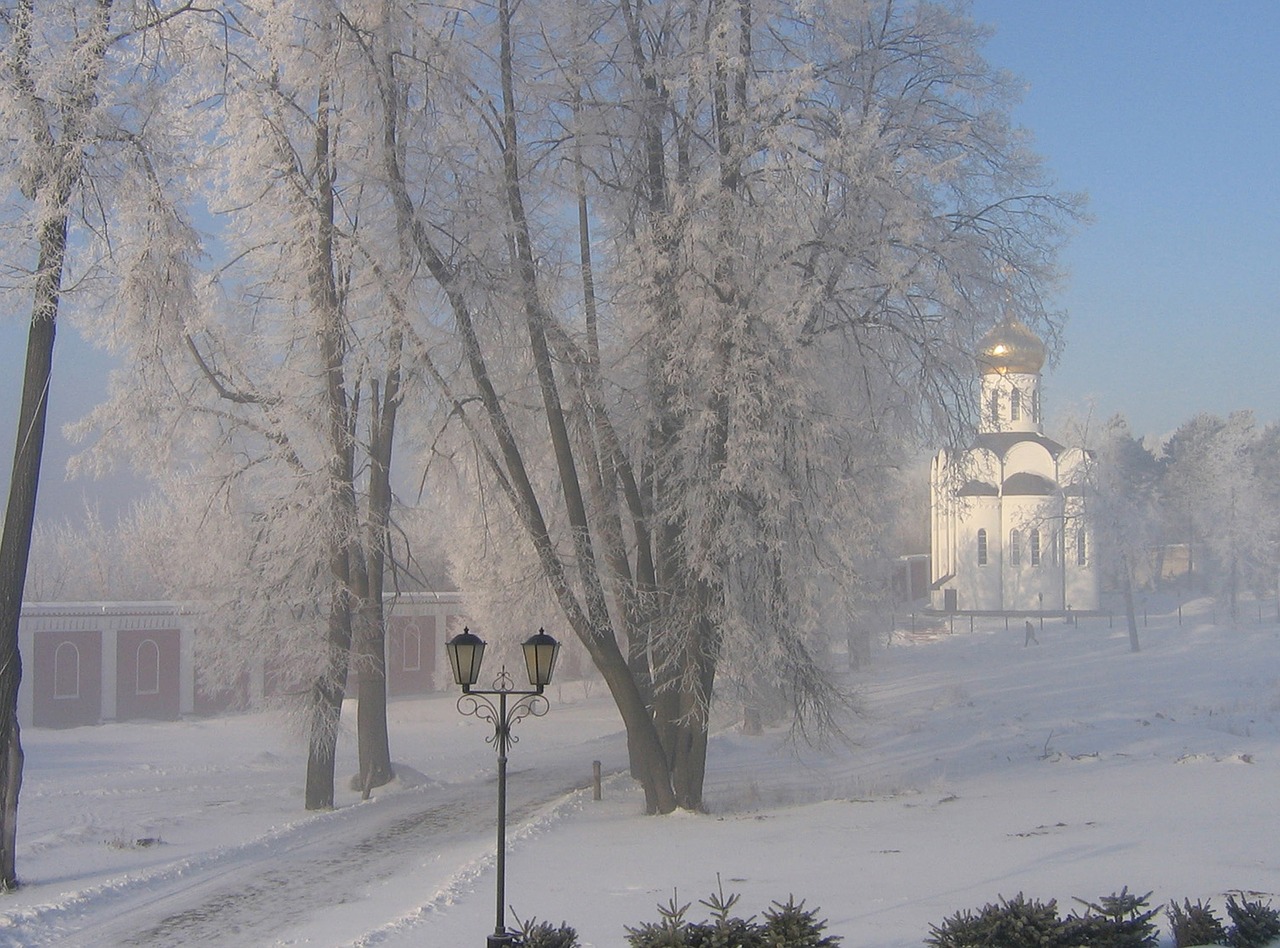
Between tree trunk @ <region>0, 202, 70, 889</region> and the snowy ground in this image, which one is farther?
tree trunk @ <region>0, 202, 70, 889</region>

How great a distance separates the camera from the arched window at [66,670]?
33.8m

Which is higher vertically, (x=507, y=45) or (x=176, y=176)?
(x=507, y=45)

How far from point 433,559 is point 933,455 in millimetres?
35682

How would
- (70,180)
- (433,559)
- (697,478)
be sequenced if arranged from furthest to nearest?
1. (433,559)
2. (697,478)
3. (70,180)

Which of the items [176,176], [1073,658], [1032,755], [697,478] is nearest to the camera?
[176,176]

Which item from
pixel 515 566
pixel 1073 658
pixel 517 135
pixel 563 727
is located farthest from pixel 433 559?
pixel 517 135

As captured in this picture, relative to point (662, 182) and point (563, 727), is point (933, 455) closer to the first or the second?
point (662, 182)

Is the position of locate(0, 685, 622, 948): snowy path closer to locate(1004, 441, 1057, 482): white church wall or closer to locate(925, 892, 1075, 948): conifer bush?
locate(925, 892, 1075, 948): conifer bush

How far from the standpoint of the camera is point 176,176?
13211 mm

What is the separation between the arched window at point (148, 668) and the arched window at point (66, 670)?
73.0 inches

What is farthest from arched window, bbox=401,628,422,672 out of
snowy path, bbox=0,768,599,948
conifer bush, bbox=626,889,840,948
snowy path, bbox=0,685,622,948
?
conifer bush, bbox=626,889,840,948

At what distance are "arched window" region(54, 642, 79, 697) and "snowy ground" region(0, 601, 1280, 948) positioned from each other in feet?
13.5

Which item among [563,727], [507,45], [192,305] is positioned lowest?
[563,727]

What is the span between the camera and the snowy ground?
9.97 meters
